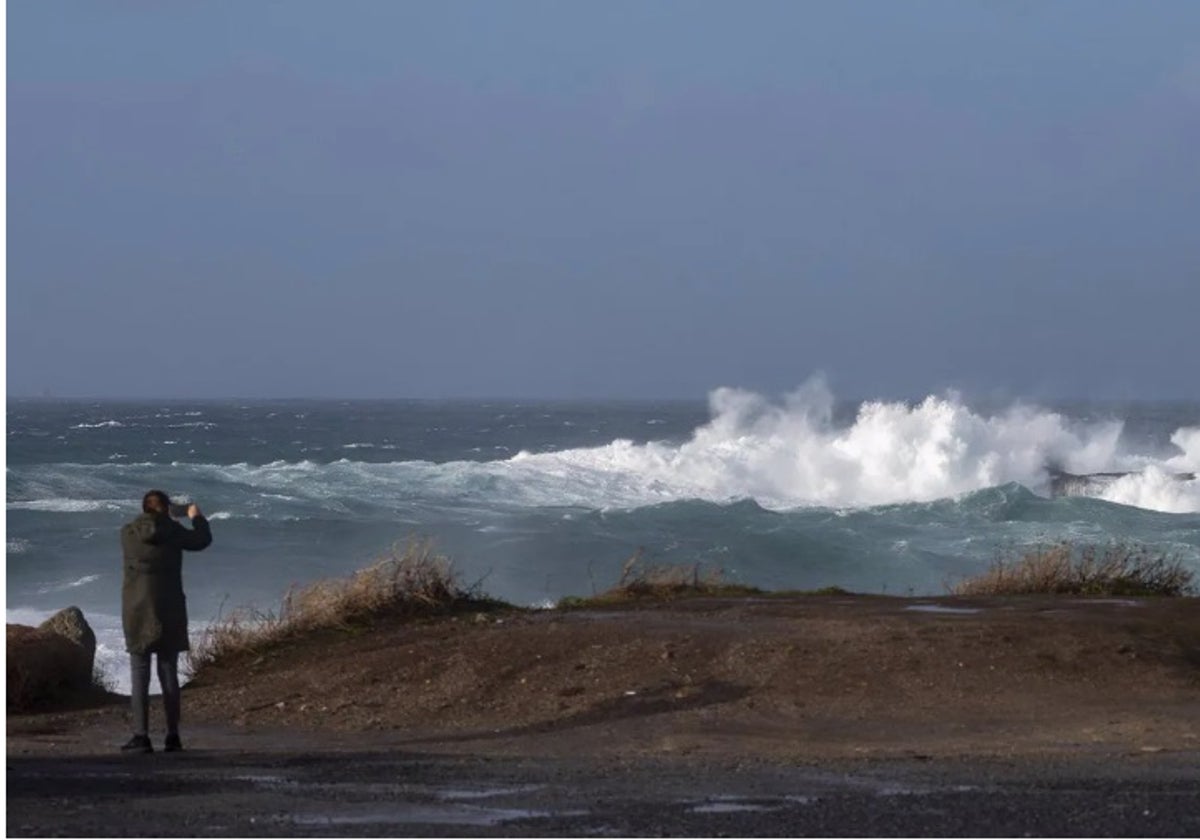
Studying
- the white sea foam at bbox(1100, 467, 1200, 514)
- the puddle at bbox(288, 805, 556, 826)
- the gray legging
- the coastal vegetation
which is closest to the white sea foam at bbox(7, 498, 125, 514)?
the white sea foam at bbox(1100, 467, 1200, 514)

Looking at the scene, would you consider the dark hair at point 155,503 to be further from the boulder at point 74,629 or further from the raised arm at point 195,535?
the boulder at point 74,629

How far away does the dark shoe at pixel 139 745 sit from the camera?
12.8 metres

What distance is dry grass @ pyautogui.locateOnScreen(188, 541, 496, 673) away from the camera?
17000mm

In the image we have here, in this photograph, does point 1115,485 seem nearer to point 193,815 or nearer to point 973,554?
point 973,554

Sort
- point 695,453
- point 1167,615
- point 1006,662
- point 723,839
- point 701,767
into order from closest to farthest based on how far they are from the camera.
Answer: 1. point 723,839
2. point 701,767
3. point 1006,662
4. point 1167,615
5. point 695,453

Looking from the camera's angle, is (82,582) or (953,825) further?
(82,582)

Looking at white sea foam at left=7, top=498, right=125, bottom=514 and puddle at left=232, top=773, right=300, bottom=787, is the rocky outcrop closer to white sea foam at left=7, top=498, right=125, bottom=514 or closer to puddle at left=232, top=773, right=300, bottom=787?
puddle at left=232, top=773, right=300, bottom=787

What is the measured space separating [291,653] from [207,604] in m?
13.8

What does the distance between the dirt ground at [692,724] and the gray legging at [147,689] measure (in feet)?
0.95

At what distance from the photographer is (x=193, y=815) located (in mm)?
9367

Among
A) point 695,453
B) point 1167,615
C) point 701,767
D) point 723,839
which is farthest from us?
point 695,453

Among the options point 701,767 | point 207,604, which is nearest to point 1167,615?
point 701,767

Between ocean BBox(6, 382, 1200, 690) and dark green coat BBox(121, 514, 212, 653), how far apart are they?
253 inches

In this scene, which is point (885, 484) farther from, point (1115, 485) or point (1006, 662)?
point (1006, 662)
